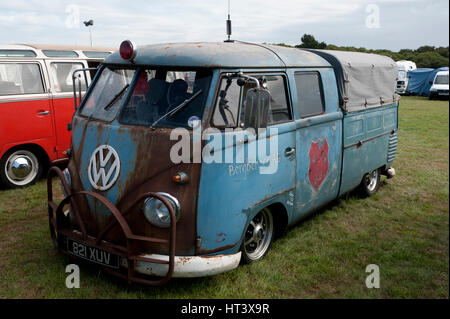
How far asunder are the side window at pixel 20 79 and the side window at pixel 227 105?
14.9ft

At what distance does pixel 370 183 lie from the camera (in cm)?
651

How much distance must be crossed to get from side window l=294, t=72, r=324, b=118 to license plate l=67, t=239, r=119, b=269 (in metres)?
2.41

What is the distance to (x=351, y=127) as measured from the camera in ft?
17.6

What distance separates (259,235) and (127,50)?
2227 millimetres

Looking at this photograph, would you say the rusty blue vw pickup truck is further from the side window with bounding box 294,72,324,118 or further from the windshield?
the windshield

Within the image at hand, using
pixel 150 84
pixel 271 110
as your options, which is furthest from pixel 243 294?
pixel 150 84

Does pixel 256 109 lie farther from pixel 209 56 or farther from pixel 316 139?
pixel 316 139

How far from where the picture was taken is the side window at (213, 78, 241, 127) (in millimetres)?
3551

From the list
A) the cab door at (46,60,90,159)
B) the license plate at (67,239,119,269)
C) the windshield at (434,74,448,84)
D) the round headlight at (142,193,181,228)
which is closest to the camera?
the round headlight at (142,193,181,228)

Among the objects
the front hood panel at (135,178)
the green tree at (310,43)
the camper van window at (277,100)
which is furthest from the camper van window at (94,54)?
the green tree at (310,43)

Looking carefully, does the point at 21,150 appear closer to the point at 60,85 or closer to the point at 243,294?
the point at 60,85

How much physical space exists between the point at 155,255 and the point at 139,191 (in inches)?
21.4

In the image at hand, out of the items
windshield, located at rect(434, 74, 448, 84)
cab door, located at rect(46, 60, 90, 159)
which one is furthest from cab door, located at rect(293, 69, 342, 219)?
windshield, located at rect(434, 74, 448, 84)

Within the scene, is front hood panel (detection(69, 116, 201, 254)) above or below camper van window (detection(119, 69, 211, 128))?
below
